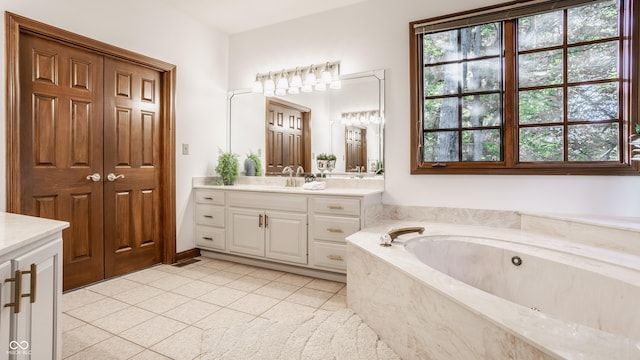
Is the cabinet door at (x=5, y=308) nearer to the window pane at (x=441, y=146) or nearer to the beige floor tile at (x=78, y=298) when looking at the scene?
the beige floor tile at (x=78, y=298)

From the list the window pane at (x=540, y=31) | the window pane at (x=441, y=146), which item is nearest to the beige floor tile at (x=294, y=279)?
the window pane at (x=441, y=146)

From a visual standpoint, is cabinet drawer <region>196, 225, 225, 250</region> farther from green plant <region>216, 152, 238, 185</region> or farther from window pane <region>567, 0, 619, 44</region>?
window pane <region>567, 0, 619, 44</region>

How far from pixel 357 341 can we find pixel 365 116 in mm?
2019

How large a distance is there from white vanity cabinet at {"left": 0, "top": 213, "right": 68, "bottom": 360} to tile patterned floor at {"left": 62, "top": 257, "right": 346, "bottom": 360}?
61cm

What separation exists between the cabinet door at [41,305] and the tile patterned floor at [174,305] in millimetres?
576

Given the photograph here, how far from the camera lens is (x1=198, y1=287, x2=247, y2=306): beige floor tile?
2369mm

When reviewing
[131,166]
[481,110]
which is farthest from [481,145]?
[131,166]

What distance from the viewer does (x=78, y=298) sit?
7.82ft

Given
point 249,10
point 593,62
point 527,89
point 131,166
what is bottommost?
point 131,166

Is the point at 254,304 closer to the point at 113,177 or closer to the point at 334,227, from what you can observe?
the point at 334,227

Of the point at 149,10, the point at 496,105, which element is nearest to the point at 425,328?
the point at 496,105

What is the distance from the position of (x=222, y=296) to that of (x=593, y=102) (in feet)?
10.2

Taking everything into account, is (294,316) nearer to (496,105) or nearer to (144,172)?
(144,172)

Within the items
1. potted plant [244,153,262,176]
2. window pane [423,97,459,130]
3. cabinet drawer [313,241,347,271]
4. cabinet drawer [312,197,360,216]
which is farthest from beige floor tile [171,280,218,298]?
window pane [423,97,459,130]
